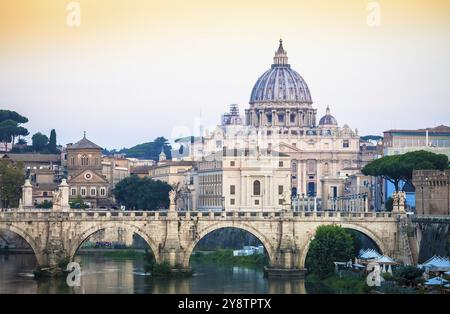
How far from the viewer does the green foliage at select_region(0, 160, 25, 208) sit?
300ft

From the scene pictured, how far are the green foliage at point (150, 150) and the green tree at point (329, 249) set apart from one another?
9191 centimetres

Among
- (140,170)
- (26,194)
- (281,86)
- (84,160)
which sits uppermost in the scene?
(281,86)

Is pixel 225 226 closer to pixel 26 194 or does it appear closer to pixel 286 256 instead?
pixel 286 256

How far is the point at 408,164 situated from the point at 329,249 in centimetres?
1631

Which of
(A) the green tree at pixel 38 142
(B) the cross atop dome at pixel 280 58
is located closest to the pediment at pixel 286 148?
(B) the cross atop dome at pixel 280 58

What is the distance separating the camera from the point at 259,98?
149000 millimetres

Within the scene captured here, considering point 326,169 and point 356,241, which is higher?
point 326,169

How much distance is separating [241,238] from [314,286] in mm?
25400

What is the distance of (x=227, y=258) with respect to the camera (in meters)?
75.2

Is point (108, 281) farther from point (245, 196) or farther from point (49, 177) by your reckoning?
point (49, 177)

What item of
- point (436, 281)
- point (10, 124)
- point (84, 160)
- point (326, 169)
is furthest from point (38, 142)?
point (436, 281)

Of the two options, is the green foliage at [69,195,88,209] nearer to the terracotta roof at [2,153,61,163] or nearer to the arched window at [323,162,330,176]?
the terracotta roof at [2,153,61,163]

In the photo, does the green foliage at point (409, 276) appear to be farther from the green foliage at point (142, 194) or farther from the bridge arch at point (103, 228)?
Answer: the green foliage at point (142, 194)
